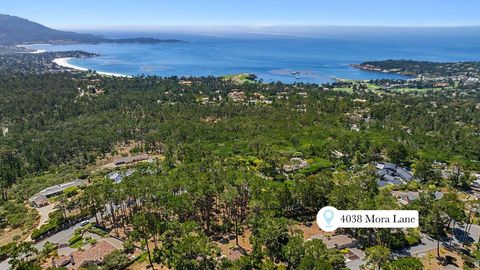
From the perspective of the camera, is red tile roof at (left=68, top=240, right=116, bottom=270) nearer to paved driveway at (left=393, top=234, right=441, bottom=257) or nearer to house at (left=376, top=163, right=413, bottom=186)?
paved driveway at (left=393, top=234, right=441, bottom=257)

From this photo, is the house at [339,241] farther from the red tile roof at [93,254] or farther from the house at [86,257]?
the red tile roof at [93,254]

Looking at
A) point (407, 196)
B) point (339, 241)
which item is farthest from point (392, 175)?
point (339, 241)

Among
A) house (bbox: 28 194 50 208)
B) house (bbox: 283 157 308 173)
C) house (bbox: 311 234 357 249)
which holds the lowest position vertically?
house (bbox: 28 194 50 208)

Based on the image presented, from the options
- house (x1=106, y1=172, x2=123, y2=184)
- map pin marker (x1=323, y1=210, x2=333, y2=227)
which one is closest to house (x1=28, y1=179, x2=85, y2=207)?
house (x1=106, y1=172, x2=123, y2=184)

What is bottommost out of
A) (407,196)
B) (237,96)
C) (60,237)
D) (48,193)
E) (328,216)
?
(48,193)

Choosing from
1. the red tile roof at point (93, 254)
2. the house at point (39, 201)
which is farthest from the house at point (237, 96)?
the red tile roof at point (93, 254)

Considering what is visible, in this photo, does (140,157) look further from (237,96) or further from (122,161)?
(237,96)

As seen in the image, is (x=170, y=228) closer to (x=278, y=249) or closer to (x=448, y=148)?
(x=278, y=249)

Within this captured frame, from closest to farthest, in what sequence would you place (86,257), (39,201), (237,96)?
1. (86,257)
2. (39,201)
3. (237,96)
